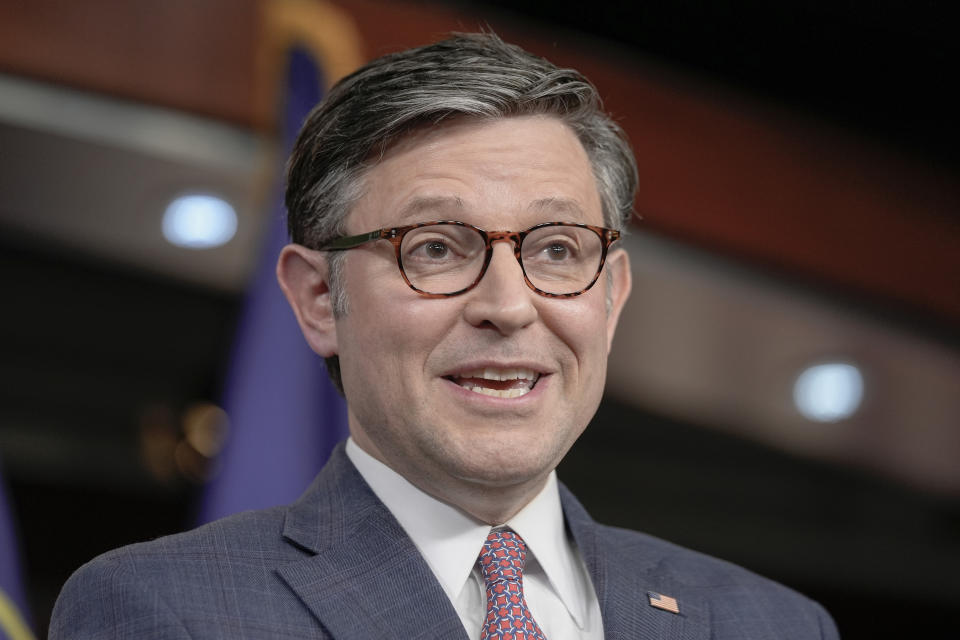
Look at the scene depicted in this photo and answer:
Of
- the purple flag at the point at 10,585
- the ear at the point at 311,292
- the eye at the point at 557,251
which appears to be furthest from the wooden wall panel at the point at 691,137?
the eye at the point at 557,251

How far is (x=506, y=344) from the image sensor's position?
1.38m

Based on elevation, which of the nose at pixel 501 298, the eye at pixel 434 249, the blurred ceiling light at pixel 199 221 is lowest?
the nose at pixel 501 298

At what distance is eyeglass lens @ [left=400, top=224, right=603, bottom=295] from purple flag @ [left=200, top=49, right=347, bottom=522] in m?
0.98

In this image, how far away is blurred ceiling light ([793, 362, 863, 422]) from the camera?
14.7ft

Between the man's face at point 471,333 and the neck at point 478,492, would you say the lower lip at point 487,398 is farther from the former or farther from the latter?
the neck at point 478,492

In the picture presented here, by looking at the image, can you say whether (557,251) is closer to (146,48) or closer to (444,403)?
(444,403)

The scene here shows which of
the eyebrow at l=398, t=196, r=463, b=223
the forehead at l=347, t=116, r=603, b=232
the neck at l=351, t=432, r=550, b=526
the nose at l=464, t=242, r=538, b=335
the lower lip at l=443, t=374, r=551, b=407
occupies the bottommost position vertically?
the neck at l=351, t=432, r=550, b=526

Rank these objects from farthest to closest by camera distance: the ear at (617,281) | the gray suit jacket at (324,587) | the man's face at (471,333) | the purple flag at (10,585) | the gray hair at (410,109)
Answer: the purple flag at (10,585), the ear at (617,281), the gray hair at (410,109), the man's face at (471,333), the gray suit jacket at (324,587)

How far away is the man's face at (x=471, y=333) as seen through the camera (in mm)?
1375

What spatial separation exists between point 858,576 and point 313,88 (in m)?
6.88

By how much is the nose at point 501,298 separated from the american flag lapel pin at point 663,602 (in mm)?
427

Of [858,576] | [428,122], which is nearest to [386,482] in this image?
[428,122]

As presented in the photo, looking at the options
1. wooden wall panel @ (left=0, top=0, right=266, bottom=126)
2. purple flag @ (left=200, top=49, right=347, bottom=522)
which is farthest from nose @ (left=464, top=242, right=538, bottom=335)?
wooden wall panel @ (left=0, top=0, right=266, bottom=126)

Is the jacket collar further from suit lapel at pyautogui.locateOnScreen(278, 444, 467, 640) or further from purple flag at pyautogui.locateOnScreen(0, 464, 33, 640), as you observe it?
purple flag at pyautogui.locateOnScreen(0, 464, 33, 640)
